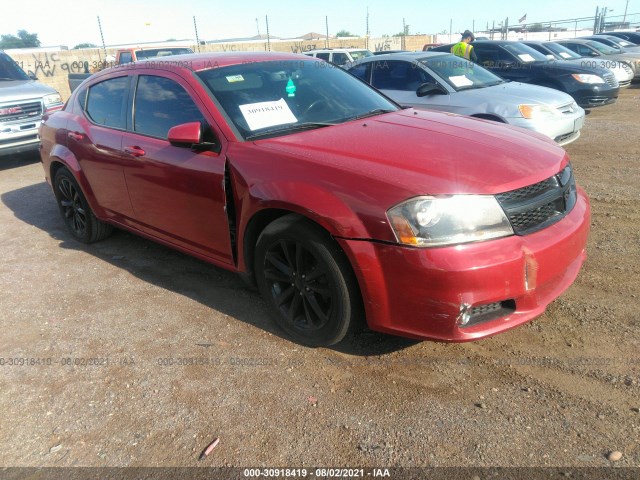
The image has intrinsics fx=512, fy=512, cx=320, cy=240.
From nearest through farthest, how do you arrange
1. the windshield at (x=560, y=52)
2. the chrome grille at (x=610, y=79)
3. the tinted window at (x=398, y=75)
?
the tinted window at (x=398, y=75), the chrome grille at (x=610, y=79), the windshield at (x=560, y=52)

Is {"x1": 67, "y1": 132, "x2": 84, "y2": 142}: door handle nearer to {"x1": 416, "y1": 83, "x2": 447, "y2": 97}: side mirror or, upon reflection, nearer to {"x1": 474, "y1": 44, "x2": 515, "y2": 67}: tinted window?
{"x1": 416, "y1": 83, "x2": 447, "y2": 97}: side mirror

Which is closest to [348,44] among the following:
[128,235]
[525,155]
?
[128,235]

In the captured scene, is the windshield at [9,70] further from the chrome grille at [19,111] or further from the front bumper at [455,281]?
the front bumper at [455,281]

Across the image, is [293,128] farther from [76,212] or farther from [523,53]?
[523,53]

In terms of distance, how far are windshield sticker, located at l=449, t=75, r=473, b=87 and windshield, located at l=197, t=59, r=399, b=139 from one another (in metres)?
3.31

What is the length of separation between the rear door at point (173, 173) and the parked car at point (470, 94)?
3589mm

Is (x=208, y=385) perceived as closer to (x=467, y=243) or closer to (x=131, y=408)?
(x=131, y=408)

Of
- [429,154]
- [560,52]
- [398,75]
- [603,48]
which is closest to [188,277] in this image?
[429,154]

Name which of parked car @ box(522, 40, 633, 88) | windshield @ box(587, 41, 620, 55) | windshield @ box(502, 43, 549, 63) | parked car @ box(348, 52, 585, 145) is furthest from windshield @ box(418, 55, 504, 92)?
windshield @ box(587, 41, 620, 55)

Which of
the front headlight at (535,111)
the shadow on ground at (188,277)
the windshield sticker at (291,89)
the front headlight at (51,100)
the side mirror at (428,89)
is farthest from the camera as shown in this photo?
the front headlight at (51,100)

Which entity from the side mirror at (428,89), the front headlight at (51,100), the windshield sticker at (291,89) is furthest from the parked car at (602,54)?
the windshield sticker at (291,89)

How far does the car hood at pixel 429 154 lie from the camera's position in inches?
98.9

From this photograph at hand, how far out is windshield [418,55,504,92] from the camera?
7058 mm

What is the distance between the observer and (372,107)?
12.7 feet
